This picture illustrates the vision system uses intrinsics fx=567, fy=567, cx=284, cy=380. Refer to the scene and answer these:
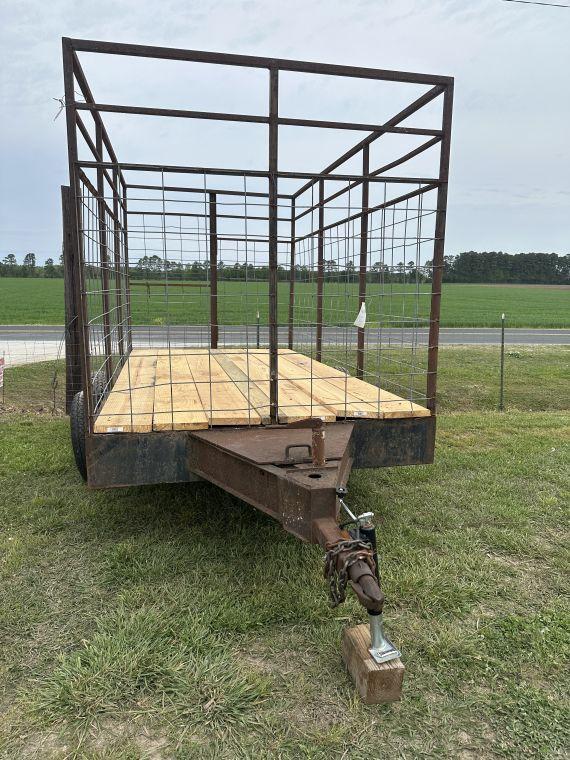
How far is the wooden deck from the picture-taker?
352 centimetres

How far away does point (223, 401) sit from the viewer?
13.5 ft

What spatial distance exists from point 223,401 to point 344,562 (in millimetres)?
2012

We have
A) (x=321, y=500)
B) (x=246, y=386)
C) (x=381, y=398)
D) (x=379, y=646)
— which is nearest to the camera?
(x=379, y=646)

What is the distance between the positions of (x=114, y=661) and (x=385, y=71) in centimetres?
356

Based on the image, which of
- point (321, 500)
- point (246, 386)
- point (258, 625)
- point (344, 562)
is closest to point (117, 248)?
point (246, 386)

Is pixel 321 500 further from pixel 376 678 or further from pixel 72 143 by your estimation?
pixel 72 143

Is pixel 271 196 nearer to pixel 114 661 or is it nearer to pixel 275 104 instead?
pixel 275 104

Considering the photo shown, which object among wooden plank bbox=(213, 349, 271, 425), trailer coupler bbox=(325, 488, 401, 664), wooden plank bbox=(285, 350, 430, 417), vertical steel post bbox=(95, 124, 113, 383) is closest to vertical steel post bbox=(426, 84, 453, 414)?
wooden plank bbox=(285, 350, 430, 417)

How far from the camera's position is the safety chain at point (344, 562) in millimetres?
2291

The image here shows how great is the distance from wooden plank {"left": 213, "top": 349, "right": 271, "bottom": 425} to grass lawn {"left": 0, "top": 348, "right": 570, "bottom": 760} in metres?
0.85

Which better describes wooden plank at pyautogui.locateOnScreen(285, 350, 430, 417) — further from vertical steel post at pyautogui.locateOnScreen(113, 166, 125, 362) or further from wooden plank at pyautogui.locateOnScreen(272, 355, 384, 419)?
vertical steel post at pyautogui.locateOnScreen(113, 166, 125, 362)

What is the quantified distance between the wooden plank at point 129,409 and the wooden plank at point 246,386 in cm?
68

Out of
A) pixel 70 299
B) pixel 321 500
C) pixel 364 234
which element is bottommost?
pixel 321 500

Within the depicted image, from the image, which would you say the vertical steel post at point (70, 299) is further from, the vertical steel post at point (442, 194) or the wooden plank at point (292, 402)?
the vertical steel post at point (442, 194)
